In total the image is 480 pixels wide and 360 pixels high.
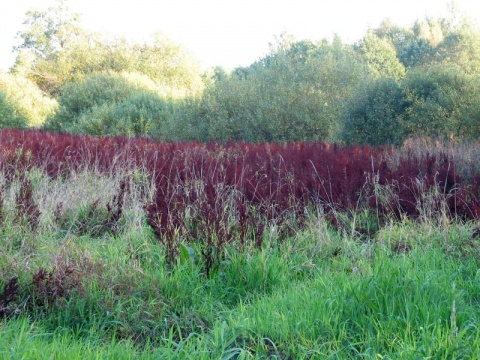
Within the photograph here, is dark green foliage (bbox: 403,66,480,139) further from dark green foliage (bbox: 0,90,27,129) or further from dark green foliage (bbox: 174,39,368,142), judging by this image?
dark green foliage (bbox: 0,90,27,129)

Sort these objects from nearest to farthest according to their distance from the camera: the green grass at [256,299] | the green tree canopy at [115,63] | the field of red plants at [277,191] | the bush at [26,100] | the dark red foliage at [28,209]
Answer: the green grass at [256,299], the field of red plants at [277,191], the dark red foliage at [28,209], the bush at [26,100], the green tree canopy at [115,63]

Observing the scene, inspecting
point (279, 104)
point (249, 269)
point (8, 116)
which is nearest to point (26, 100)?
point (8, 116)

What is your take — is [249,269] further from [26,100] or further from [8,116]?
[26,100]

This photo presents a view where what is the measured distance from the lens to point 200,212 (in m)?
4.94

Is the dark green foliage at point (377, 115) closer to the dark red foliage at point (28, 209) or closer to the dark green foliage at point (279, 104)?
the dark green foliage at point (279, 104)

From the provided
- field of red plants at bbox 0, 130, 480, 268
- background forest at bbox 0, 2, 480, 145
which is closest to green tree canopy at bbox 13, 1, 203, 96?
background forest at bbox 0, 2, 480, 145

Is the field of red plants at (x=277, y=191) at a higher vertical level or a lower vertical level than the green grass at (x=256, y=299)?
higher

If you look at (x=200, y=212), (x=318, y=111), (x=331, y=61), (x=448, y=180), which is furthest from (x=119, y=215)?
(x=331, y=61)

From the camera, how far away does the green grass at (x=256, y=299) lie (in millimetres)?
2873

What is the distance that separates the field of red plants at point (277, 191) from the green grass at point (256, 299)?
0.93ft

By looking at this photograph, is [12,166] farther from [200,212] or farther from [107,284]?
[107,284]

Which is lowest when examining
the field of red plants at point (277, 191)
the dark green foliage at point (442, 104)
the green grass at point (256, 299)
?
the green grass at point (256, 299)

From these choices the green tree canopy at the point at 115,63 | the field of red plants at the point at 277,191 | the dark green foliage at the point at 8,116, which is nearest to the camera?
the field of red plants at the point at 277,191

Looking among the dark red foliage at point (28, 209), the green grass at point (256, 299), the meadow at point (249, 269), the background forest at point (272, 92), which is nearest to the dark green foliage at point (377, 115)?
the background forest at point (272, 92)
